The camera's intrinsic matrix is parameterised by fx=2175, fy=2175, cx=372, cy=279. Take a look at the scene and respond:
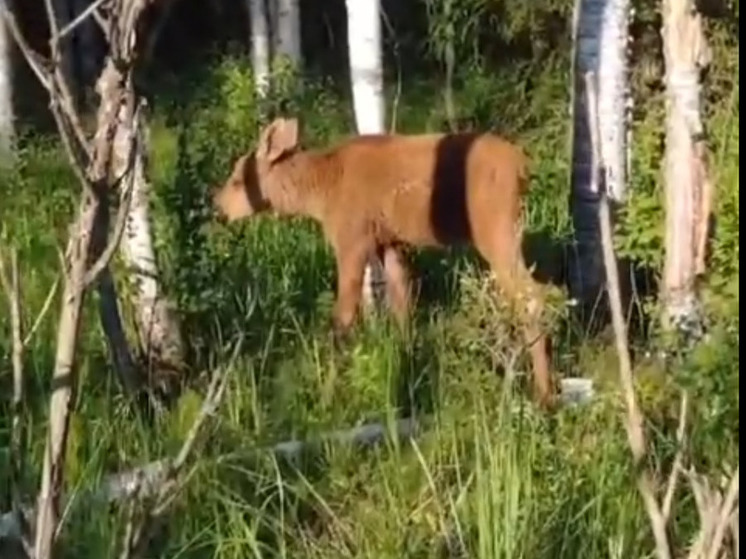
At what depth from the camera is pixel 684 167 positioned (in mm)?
6633

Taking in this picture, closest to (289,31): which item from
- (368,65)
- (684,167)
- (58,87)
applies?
(368,65)

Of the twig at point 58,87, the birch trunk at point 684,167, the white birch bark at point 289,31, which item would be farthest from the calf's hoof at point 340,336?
the white birch bark at point 289,31

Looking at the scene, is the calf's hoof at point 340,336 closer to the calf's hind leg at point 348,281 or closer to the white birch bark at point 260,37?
the calf's hind leg at point 348,281

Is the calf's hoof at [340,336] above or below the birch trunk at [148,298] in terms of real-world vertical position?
below

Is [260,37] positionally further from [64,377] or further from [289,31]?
[64,377]

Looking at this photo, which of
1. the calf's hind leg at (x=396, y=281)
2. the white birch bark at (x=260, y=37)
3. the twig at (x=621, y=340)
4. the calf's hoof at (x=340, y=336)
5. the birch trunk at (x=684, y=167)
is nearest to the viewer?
the twig at (x=621, y=340)

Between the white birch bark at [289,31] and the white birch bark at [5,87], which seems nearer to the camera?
the white birch bark at [5,87]

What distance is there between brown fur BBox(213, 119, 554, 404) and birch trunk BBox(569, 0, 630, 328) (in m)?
0.24

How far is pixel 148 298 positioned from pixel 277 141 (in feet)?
6.61

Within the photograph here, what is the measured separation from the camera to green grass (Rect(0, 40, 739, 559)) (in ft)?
16.5

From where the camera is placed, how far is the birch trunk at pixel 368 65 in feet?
27.9

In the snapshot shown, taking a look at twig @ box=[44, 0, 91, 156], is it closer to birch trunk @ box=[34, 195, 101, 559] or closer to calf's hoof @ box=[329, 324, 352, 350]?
birch trunk @ box=[34, 195, 101, 559]

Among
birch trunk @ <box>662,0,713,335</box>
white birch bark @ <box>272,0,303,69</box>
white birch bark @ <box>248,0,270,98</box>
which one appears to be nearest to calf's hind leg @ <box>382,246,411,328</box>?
birch trunk @ <box>662,0,713,335</box>

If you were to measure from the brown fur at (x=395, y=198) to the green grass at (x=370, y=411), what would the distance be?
0.14 m
